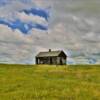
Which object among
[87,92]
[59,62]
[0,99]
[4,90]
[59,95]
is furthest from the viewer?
[59,62]

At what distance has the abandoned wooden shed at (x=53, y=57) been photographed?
299 feet

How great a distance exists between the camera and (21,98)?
18.5 meters

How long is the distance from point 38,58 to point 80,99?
78229 mm

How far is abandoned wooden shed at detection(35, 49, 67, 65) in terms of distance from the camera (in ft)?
299

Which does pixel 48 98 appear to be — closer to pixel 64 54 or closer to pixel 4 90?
pixel 4 90

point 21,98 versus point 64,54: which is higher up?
point 64,54

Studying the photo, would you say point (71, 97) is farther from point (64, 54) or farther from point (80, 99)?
point (64, 54)

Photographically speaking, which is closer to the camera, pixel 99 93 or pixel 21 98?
pixel 21 98

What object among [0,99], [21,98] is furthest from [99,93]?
[0,99]

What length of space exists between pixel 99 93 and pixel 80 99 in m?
3.08

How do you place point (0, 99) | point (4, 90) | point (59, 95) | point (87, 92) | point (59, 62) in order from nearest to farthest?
point (0, 99)
point (59, 95)
point (87, 92)
point (4, 90)
point (59, 62)

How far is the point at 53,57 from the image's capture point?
9106 cm

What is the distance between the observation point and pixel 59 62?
92125 mm

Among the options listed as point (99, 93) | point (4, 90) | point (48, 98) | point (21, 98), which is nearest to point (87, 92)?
point (99, 93)
